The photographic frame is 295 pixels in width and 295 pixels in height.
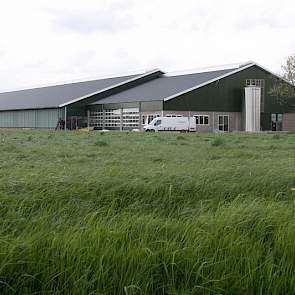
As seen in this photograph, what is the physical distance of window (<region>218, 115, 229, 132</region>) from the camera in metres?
57.3

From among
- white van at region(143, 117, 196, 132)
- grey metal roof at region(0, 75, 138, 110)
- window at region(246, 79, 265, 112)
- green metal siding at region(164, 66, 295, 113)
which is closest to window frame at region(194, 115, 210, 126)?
green metal siding at region(164, 66, 295, 113)

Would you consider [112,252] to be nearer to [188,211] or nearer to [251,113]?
[188,211]

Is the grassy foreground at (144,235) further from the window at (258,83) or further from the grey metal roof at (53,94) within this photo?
the grey metal roof at (53,94)

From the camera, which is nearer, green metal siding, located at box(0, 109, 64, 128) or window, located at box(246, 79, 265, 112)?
window, located at box(246, 79, 265, 112)

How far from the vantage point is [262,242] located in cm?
460

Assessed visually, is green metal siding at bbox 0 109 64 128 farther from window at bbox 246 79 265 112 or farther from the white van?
window at bbox 246 79 265 112

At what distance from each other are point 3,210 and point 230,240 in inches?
99.3

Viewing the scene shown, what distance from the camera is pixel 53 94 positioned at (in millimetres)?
70812

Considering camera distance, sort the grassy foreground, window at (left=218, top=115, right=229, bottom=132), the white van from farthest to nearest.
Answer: window at (left=218, top=115, right=229, bottom=132)
the white van
the grassy foreground

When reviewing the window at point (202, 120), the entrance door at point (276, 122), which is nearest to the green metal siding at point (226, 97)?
the entrance door at point (276, 122)

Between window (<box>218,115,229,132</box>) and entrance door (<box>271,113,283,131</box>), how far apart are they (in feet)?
22.9

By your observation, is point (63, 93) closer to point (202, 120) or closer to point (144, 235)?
point (202, 120)

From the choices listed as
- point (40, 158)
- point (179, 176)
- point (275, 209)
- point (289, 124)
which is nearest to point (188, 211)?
point (275, 209)

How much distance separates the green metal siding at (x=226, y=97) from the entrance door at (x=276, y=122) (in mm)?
652
